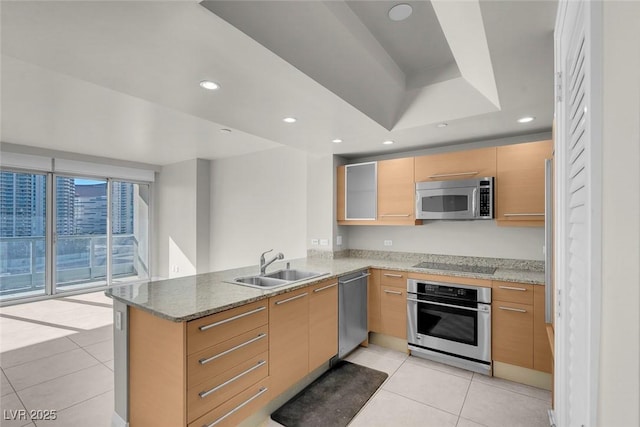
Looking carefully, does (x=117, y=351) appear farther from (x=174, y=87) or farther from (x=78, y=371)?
(x=174, y=87)

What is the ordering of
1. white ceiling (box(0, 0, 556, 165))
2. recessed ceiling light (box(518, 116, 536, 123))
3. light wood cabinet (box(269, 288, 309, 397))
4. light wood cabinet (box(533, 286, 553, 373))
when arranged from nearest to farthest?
white ceiling (box(0, 0, 556, 165)) → light wood cabinet (box(269, 288, 309, 397)) → light wood cabinet (box(533, 286, 553, 373)) → recessed ceiling light (box(518, 116, 536, 123))

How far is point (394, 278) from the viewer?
3219 mm

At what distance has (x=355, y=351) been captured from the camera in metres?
3.26

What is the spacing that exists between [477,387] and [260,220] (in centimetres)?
358

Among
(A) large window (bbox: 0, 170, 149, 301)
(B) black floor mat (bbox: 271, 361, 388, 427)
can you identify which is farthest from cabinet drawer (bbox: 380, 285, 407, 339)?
(A) large window (bbox: 0, 170, 149, 301)

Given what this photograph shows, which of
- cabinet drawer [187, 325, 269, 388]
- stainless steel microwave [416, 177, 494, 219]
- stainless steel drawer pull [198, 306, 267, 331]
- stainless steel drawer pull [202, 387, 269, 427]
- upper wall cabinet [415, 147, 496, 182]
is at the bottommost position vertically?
stainless steel drawer pull [202, 387, 269, 427]

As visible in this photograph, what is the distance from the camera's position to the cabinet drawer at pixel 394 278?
10.3 ft

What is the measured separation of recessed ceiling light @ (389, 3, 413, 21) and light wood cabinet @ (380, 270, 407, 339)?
7.38 ft

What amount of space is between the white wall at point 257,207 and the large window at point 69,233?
6.35ft

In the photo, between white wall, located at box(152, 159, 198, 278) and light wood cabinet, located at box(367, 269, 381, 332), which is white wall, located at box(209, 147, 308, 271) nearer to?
white wall, located at box(152, 159, 198, 278)

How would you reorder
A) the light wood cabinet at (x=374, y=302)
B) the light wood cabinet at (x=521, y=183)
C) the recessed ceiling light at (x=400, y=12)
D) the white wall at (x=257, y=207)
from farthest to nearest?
the white wall at (x=257, y=207), the light wood cabinet at (x=374, y=302), the light wood cabinet at (x=521, y=183), the recessed ceiling light at (x=400, y=12)

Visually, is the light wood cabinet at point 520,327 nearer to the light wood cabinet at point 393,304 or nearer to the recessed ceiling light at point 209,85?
the light wood cabinet at point 393,304

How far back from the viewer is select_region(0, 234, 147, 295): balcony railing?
4969mm

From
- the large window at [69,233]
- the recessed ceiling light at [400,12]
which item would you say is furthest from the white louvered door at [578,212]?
the large window at [69,233]
